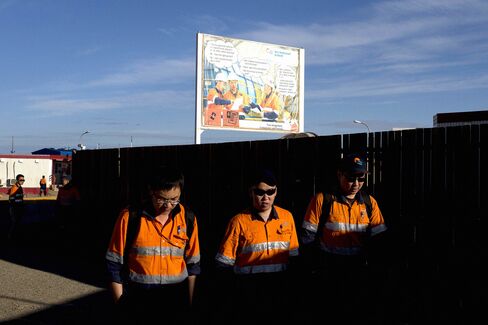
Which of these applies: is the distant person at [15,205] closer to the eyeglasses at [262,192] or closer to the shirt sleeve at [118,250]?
the shirt sleeve at [118,250]

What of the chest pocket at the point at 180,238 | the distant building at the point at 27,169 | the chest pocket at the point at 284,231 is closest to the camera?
the chest pocket at the point at 180,238

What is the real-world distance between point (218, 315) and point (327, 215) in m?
3.34

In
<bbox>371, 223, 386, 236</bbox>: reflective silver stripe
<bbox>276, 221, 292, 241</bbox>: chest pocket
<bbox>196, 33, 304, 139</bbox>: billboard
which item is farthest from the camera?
<bbox>196, 33, 304, 139</bbox>: billboard

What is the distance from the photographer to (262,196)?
4500 mm

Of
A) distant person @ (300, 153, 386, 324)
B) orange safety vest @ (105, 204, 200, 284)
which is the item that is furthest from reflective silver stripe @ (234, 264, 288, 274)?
distant person @ (300, 153, 386, 324)

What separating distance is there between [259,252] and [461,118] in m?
29.5

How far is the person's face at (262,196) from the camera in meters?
4.50

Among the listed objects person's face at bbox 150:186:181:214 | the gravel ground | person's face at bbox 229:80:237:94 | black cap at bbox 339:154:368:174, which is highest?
person's face at bbox 229:80:237:94

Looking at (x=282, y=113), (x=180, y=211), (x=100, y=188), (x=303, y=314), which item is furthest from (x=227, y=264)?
(x=282, y=113)

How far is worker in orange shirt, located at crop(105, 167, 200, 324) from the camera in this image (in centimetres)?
416

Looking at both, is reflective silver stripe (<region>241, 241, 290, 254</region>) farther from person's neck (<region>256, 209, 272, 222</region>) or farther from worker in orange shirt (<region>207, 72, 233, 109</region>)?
worker in orange shirt (<region>207, 72, 233, 109</region>)

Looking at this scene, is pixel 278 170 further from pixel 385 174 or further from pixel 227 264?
pixel 227 264

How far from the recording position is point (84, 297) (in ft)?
28.4

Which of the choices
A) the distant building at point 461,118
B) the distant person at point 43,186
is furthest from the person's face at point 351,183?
the distant person at point 43,186
